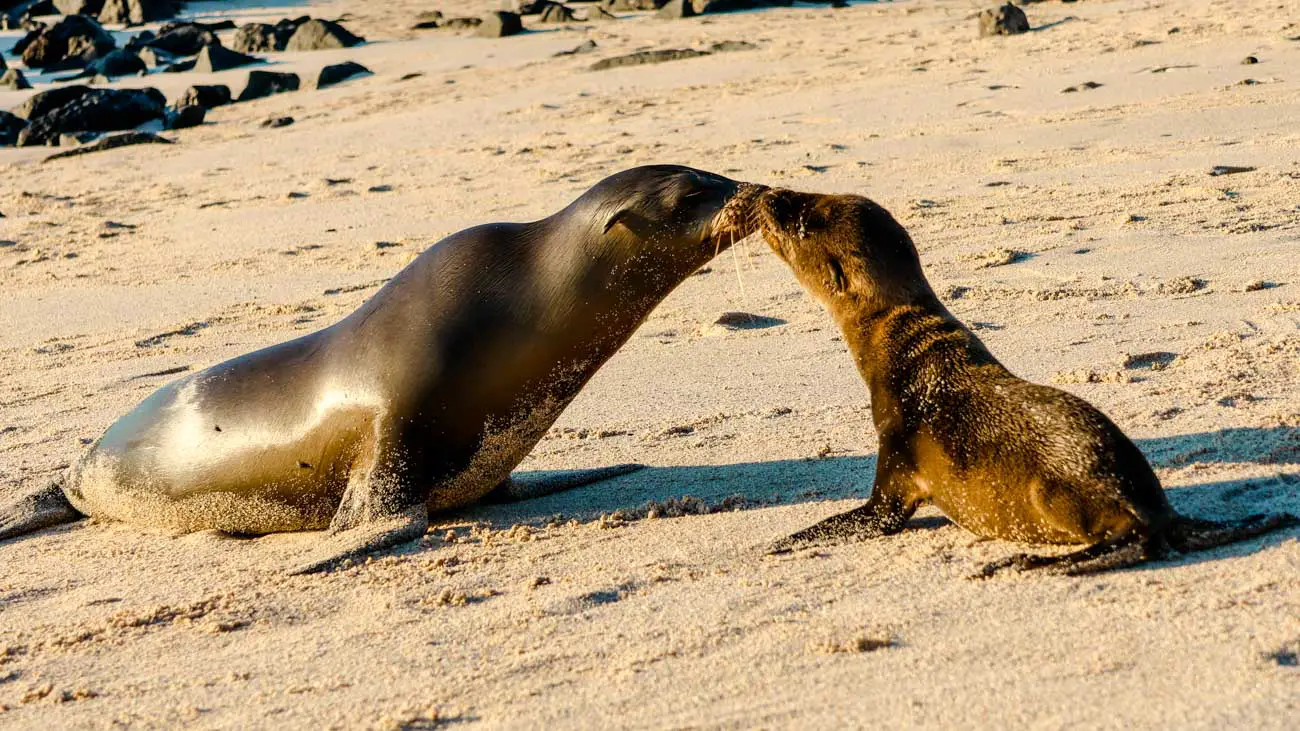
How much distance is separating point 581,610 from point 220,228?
7.64m

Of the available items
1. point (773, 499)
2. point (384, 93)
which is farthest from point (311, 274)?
point (384, 93)

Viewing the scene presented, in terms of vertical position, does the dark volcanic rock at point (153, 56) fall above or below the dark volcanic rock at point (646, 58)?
below

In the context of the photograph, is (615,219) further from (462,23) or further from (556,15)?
(462,23)

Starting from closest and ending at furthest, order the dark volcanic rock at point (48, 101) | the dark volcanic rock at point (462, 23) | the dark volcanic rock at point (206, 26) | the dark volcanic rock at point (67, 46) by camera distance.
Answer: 1. the dark volcanic rock at point (48, 101)
2. the dark volcanic rock at point (67, 46)
3. the dark volcanic rock at point (462, 23)
4. the dark volcanic rock at point (206, 26)

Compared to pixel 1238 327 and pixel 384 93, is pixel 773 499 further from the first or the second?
pixel 384 93

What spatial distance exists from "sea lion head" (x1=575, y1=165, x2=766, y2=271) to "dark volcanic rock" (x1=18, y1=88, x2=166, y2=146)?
12288 mm

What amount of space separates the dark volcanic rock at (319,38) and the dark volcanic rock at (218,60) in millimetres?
1107

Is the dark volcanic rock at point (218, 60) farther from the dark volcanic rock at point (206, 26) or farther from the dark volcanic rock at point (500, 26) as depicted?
the dark volcanic rock at point (500, 26)

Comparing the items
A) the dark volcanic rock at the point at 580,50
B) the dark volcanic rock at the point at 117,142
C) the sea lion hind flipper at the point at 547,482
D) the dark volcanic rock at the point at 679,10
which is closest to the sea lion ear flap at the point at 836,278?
the sea lion hind flipper at the point at 547,482

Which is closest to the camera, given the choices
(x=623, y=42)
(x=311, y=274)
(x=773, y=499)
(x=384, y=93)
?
(x=773, y=499)

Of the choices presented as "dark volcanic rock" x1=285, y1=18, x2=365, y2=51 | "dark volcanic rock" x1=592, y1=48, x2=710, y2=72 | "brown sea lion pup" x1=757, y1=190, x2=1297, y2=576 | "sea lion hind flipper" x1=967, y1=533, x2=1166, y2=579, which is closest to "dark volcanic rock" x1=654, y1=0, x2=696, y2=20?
"dark volcanic rock" x1=285, y1=18, x2=365, y2=51

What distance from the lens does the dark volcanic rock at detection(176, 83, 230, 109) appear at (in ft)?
57.0

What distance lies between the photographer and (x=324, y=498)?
17.9 ft

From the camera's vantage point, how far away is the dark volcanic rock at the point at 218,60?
2106 cm
